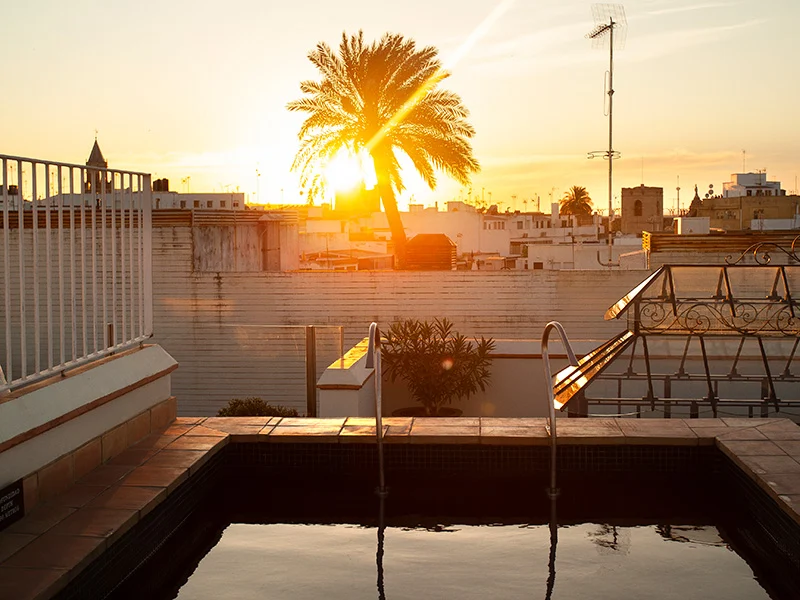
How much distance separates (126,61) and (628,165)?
40.4m

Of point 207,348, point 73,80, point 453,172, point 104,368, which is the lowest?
point 207,348

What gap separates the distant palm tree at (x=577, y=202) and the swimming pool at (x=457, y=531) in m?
71.4

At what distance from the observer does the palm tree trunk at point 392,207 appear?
2186cm

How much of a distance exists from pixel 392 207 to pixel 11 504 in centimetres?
1896

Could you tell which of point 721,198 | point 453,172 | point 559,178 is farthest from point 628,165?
point 453,172

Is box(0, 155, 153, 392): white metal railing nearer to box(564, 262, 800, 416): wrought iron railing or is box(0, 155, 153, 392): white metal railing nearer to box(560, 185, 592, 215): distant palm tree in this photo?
box(564, 262, 800, 416): wrought iron railing

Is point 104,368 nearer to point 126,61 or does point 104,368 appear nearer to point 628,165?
point 126,61

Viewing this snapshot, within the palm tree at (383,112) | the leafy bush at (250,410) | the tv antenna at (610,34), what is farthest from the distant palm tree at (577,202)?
the leafy bush at (250,410)

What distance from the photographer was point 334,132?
2172 centimetres

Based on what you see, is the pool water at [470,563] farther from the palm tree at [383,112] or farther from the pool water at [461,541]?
the palm tree at [383,112]

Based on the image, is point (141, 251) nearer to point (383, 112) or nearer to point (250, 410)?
point (250, 410)

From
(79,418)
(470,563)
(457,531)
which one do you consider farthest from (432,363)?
(79,418)

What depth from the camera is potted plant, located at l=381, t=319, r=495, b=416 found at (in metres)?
11.4

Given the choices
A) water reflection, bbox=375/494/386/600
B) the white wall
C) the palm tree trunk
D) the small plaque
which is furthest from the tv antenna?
the small plaque
